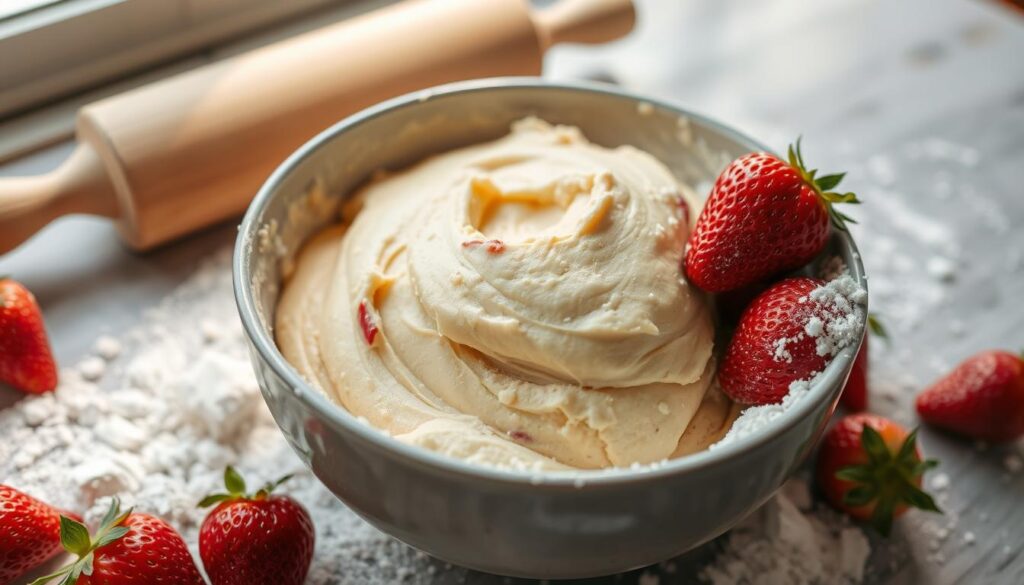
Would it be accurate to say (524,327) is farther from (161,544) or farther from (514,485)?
(161,544)

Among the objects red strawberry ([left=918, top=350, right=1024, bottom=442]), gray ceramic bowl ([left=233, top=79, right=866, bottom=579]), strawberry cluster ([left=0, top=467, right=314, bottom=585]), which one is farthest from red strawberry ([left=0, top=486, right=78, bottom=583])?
red strawberry ([left=918, top=350, right=1024, bottom=442])

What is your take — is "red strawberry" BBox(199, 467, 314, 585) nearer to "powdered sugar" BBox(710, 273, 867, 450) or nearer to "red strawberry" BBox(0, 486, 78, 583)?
"red strawberry" BBox(0, 486, 78, 583)

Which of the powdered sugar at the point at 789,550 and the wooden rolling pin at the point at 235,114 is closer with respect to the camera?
the powdered sugar at the point at 789,550

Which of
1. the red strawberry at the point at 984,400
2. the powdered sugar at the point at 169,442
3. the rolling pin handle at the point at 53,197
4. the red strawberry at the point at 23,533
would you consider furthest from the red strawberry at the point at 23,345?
the red strawberry at the point at 984,400

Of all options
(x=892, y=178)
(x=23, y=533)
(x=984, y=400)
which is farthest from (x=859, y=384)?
(x=23, y=533)

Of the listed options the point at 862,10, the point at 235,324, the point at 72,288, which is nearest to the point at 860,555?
the point at 235,324

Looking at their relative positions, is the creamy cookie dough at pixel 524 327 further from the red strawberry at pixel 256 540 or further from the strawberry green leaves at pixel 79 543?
the strawberry green leaves at pixel 79 543
